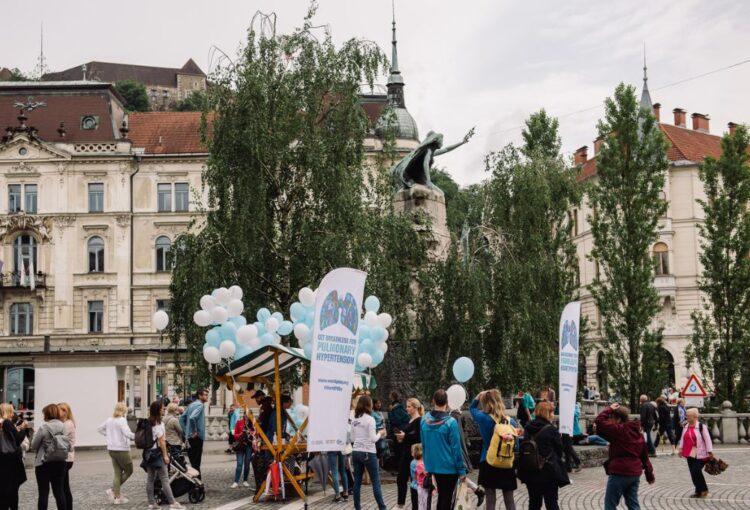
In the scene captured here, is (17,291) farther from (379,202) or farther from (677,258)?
(379,202)

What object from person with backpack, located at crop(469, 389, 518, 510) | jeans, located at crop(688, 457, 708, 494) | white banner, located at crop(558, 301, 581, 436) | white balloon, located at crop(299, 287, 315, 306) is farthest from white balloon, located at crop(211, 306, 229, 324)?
jeans, located at crop(688, 457, 708, 494)

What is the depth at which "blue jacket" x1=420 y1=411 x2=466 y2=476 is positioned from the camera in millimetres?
12352

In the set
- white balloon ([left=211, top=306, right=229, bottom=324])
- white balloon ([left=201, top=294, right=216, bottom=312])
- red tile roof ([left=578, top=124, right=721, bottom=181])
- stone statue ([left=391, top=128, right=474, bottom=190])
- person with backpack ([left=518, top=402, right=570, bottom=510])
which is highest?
red tile roof ([left=578, top=124, right=721, bottom=181])

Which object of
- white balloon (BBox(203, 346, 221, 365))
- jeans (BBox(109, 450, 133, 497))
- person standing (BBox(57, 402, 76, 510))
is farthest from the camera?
white balloon (BBox(203, 346, 221, 365))

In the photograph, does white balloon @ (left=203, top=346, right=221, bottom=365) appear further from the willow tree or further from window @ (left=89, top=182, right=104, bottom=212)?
window @ (left=89, top=182, right=104, bottom=212)

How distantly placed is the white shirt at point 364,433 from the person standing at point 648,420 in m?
14.1

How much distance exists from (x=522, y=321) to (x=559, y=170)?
36.2 feet

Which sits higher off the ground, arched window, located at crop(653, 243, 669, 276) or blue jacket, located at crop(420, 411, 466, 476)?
arched window, located at crop(653, 243, 669, 276)

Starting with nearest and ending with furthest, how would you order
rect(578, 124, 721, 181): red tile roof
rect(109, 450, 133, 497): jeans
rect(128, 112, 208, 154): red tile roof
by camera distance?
rect(109, 450, 133, 497): jeans → rect(128, 112, 208, 154): red tile roof → rect(578, 124, 721, 181): red tile roof

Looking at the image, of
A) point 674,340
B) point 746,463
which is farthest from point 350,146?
point 674,340

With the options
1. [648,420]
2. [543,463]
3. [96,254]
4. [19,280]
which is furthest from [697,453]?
[19,280]

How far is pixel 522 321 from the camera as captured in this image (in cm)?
2780

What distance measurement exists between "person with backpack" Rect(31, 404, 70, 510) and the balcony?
52330 mm

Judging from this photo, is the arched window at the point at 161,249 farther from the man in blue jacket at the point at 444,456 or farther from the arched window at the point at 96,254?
the man in blue jacket at the point at 444,456
